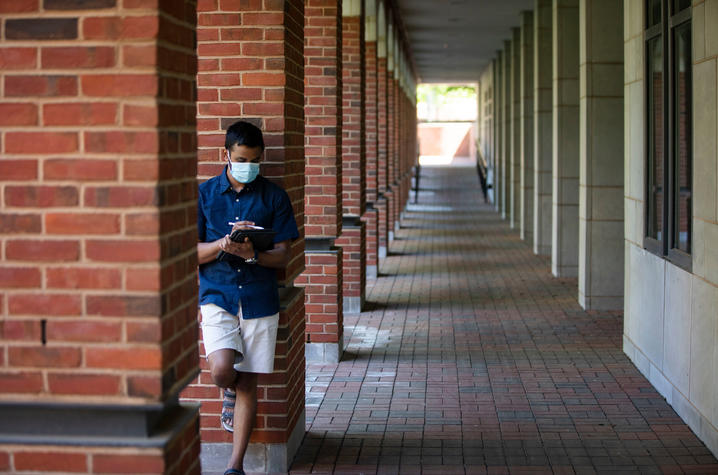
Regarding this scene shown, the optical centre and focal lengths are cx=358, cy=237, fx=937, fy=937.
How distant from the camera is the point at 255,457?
498 centimetres

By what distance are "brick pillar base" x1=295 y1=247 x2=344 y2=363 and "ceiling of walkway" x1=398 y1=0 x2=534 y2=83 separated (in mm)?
10840

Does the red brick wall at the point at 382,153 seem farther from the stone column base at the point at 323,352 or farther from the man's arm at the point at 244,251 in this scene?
the man's arm at the point at 244,251

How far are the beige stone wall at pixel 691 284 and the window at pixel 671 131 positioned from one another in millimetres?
132

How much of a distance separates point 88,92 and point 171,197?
1.27 ft

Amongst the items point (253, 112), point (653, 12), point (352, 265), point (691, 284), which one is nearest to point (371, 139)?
point (352, 265)

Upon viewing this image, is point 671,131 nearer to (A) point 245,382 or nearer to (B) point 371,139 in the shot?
(A) point 245,382

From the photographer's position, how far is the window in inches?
249

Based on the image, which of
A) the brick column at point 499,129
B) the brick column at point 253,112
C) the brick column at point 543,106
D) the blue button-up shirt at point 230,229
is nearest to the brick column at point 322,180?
the brick column at point 253,112

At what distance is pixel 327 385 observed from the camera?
6.93 m

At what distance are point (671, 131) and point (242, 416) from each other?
153 inches

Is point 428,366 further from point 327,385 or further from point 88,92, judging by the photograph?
point 88,92

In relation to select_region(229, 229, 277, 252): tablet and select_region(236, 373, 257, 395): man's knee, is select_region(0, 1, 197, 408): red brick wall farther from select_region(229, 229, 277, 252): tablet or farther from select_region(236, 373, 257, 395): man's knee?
select_region(236, 373, 257, 395): man's knee

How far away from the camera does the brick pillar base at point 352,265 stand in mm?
10148

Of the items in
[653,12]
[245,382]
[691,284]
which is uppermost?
[653,12]
